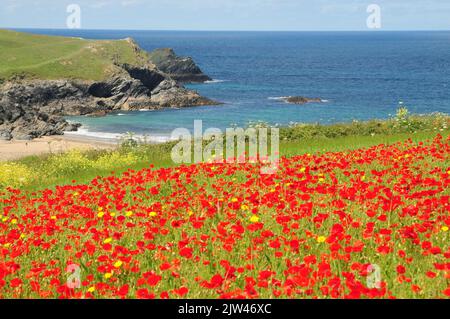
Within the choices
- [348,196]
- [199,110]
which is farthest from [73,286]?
[199,110]

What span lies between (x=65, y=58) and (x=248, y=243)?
3429 inches

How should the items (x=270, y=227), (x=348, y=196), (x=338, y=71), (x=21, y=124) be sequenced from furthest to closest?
(x=338, y=71), (x=21, y=124), (x=348, y=196), (x=270, y=227)

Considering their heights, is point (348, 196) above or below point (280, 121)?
above

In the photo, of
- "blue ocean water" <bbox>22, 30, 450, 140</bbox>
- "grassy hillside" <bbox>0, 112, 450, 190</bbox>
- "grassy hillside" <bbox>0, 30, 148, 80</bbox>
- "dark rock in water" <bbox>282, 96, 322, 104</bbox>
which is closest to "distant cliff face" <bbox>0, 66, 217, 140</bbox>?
"grassy hillside" <bbox>0, 30, 148, 80</bbox>

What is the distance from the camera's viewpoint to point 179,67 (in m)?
119

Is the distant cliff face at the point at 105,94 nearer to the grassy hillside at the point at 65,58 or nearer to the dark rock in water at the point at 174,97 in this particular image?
the dark rock in water at the point at 174,97

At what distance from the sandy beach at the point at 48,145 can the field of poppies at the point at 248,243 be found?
34.6 meters

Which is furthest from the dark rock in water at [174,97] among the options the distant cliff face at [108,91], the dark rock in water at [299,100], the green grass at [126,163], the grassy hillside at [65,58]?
the green grass at [126,163]

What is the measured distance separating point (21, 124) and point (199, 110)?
25621 mm

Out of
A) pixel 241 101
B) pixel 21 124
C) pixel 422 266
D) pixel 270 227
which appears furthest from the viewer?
pixel 241 101

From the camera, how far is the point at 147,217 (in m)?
7.95

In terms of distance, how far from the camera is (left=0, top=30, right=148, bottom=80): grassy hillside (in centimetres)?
8169
